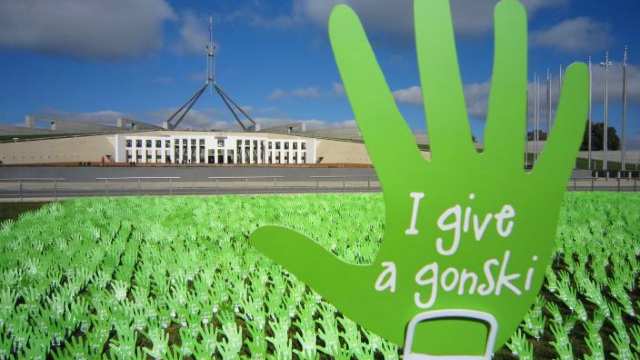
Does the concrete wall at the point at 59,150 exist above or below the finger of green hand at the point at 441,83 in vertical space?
above

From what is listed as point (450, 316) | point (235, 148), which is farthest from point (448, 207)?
point (235, 148)

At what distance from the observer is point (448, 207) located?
2646 millimetres

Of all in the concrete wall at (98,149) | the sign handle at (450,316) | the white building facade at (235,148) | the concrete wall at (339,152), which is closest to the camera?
the sign handle at (450,316)

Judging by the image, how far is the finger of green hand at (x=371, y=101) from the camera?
2506 mm

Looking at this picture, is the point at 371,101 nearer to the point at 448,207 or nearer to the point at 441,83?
the point at 441,83

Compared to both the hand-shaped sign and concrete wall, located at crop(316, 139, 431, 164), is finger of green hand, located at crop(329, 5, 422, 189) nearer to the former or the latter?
the hand-shaped sign

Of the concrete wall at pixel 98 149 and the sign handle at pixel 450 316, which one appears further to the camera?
the concrete wall at pixel 98 149

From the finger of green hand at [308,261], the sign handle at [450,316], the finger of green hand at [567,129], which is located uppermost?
the finger of green hand at [567,129]

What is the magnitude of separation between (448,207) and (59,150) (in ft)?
162

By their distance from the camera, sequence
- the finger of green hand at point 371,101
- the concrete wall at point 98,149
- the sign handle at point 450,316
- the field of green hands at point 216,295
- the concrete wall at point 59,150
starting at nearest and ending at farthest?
1. the finger of green hand at point 371,101
2. the sign handle at point 450,316
3. the field of green hands at point 216,295
4. the concrete wall at point 59,150
5. the concrete wall at point 98,149

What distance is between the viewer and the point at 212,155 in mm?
55781

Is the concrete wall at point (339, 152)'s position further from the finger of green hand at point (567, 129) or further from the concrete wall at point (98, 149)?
the finger of green hand at point (567, 129)

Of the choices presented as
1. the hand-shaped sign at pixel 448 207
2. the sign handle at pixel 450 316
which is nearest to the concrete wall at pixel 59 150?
the hand-shaped sign at pixel 448 207

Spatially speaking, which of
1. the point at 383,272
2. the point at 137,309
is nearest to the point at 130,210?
the point at 137,309
